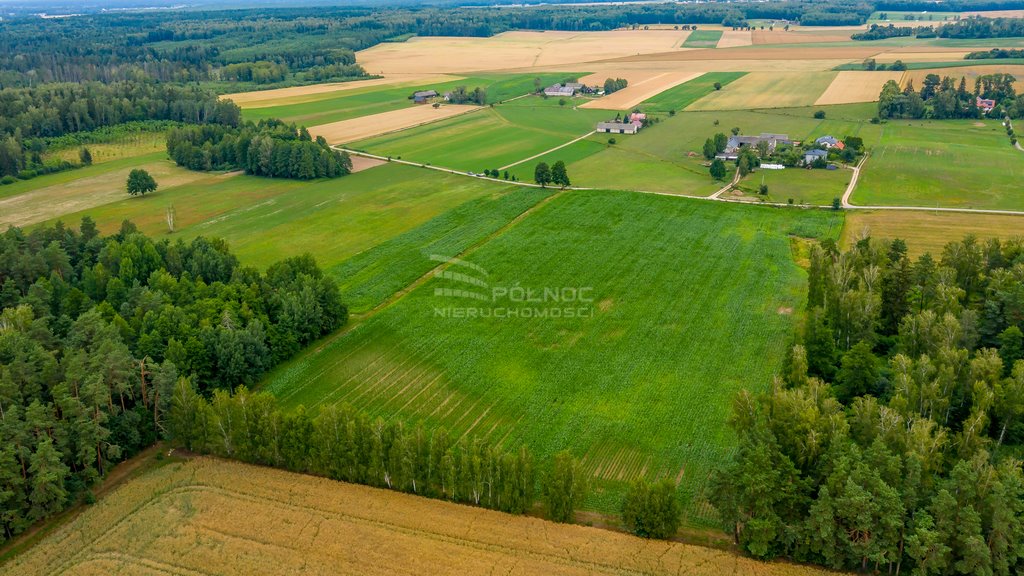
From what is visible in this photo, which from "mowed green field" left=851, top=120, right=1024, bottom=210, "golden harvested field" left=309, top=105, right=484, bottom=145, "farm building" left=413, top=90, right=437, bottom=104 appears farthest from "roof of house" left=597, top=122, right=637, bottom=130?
"farm building" left=413, top=90, right=437, bottom=104

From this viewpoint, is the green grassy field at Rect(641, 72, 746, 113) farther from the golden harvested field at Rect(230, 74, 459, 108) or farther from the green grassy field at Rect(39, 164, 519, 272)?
the green grassy field at Rect(39, 164, 519, 272)

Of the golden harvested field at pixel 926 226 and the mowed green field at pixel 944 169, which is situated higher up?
the mowed green field at pixel 944 169

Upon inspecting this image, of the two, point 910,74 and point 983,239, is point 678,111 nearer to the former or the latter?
point 910,74

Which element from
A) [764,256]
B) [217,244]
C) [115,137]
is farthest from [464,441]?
[115,137]

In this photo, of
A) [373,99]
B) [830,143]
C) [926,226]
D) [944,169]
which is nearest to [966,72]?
[830,143]

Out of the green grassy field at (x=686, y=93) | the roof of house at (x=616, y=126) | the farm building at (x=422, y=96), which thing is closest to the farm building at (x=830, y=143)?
the roof of house at (x=616, y=126)

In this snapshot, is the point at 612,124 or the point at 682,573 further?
the point at 612,124

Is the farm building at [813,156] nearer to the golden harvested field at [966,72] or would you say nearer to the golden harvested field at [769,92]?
the golden harvested field at [769,92]

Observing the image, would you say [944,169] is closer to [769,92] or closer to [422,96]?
[769,92]
